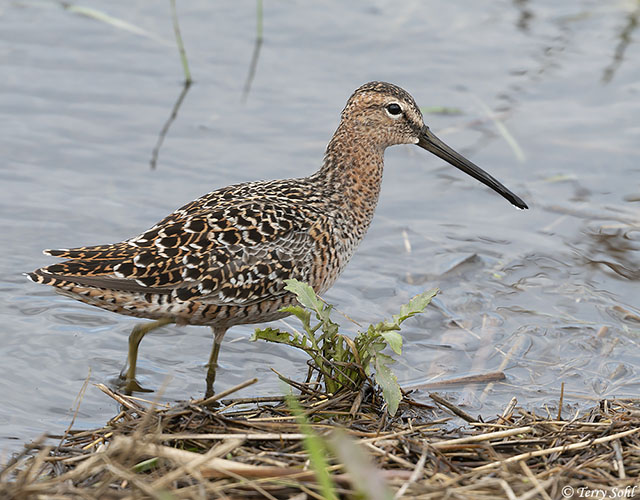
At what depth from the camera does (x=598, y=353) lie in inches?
246

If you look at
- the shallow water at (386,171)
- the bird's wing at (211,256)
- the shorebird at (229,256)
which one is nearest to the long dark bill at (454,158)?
the shorebird at (229,256)

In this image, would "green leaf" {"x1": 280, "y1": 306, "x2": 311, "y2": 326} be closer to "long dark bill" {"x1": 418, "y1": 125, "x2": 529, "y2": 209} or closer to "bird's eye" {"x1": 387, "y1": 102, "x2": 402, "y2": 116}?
"bird's eye" {"x1": 387, "y1": 102, "x2": 402, "y2": 116}

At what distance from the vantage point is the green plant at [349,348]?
4.59 meters

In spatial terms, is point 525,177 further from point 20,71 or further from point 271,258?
point 20,71

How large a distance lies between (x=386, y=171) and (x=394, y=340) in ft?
14.0

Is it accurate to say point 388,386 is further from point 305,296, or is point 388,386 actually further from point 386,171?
point 386,171

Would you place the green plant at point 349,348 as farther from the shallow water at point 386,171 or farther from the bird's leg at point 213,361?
the shallow water at point 386,171

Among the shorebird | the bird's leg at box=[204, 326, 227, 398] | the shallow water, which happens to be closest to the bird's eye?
the shorebird

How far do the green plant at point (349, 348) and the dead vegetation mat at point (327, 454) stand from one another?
91 mm

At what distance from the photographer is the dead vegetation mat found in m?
3.63

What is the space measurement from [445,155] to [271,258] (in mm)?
1740

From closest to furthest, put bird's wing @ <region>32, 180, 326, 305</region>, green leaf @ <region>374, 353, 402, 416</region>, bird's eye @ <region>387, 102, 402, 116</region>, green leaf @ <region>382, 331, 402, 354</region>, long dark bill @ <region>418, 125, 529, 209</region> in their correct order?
green leaf @ <region>382, 331, 402, 354</region> → green leaf @ <region>374, 353, 402, 416</region> → bird's wing @ <region>32, 180, 326, 305</region> → bird's eye @ <region>387, 102, 402, 116</region> → long dark bill @ <region>418, 125, 529, 209</region>

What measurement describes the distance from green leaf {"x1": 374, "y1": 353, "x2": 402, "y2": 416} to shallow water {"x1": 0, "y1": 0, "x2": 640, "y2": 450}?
1.16 metres

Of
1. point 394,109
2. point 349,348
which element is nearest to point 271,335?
point 349,348
